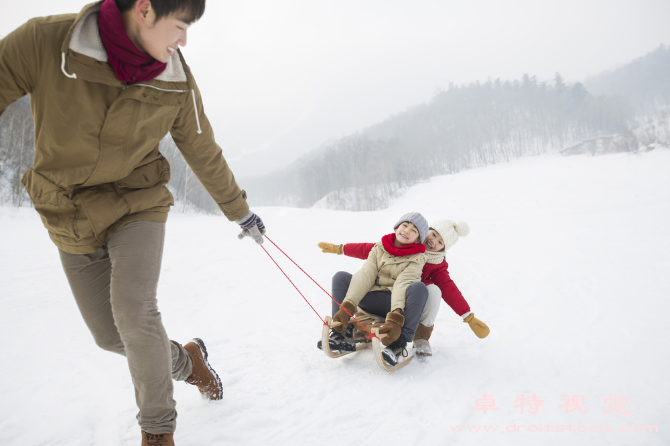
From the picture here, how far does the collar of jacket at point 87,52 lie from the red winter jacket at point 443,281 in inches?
90.7

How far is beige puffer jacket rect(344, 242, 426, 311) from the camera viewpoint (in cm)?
262

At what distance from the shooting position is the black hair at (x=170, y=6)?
1215 millimetres

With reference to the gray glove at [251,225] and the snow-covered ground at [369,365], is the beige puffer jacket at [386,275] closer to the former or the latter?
the snow-covered ground at [369,365]

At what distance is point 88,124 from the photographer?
128 cm

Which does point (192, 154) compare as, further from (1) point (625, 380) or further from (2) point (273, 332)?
(1) point (625, 380)

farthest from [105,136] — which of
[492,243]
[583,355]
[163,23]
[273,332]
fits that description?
[492,243]

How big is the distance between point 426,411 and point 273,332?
180 centimetres

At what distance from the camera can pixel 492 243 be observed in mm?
8273

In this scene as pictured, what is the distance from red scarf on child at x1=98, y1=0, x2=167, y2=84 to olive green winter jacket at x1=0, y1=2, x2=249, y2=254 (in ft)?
0.09

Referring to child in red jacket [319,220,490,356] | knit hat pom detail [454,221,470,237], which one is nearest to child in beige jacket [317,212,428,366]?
child in red jacket [319,220,490,356]

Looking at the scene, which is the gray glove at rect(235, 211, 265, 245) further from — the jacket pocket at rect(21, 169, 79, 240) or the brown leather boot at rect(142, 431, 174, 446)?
the brown leather boot at rect(142, 431, 174, 446)

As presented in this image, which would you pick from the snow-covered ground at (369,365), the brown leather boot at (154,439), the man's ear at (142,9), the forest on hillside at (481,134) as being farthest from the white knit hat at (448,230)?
the forest on hillside at (481,134)

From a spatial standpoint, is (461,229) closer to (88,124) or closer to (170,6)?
(170,6)

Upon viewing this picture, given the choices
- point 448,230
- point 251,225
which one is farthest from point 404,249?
point 251,225
